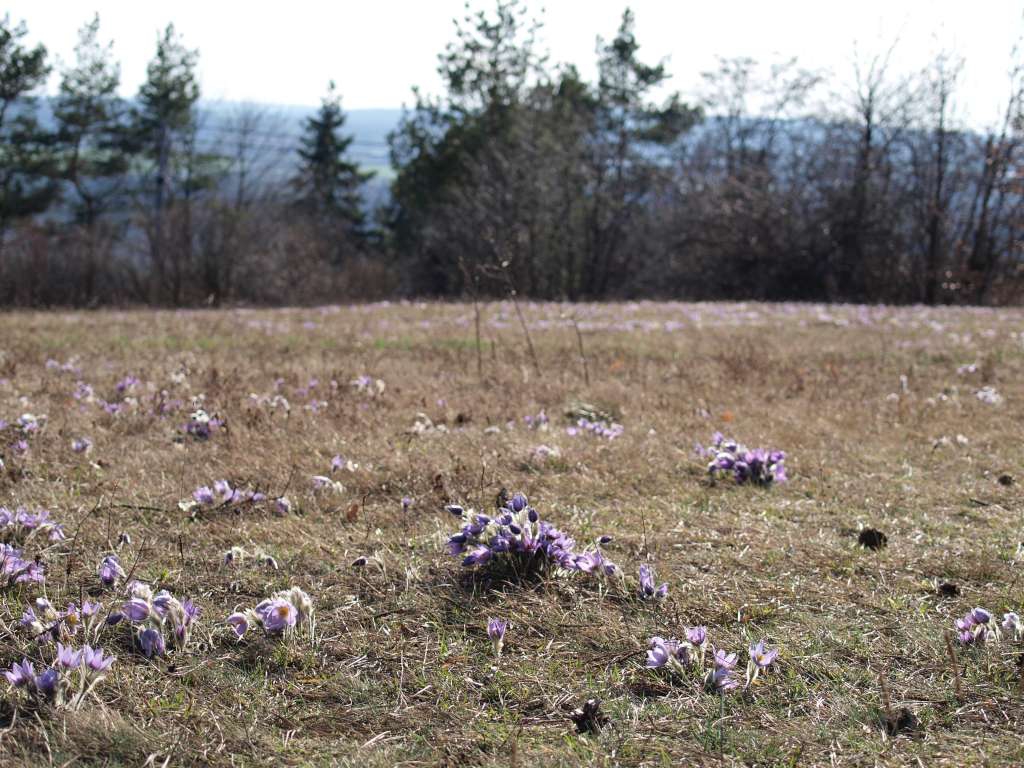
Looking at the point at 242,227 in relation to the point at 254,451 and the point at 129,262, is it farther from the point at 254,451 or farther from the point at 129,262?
the point at 254,451

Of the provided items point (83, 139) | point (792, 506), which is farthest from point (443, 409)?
point (83, 139)

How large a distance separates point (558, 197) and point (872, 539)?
84.9 feet

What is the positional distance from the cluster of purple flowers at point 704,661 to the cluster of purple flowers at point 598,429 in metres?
2.57

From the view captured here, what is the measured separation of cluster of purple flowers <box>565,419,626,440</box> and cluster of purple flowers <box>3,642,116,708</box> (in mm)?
3094

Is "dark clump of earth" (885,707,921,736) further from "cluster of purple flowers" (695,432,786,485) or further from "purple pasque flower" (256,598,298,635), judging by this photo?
"cluster of purple flowers" (695,432,786,485)

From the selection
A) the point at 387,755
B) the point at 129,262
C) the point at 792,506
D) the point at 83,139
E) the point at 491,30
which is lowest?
the point at 387,755

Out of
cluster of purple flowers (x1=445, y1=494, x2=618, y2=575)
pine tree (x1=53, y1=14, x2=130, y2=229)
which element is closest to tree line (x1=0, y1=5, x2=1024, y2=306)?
pine tree (x1=53, y1=14, x2=130, y2=229)

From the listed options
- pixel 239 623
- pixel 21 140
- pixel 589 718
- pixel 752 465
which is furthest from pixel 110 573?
pixel 21 140

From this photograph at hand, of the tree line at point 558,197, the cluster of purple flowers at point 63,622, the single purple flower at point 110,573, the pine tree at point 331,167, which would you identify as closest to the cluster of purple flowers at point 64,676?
the cluster of purple flowers at point 63,622

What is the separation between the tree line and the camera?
20953 mm

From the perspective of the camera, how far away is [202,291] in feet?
66.7

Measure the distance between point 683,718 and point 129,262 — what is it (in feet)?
67.4

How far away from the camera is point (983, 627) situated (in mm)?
2189

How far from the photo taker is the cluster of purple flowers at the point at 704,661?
6.71ft
